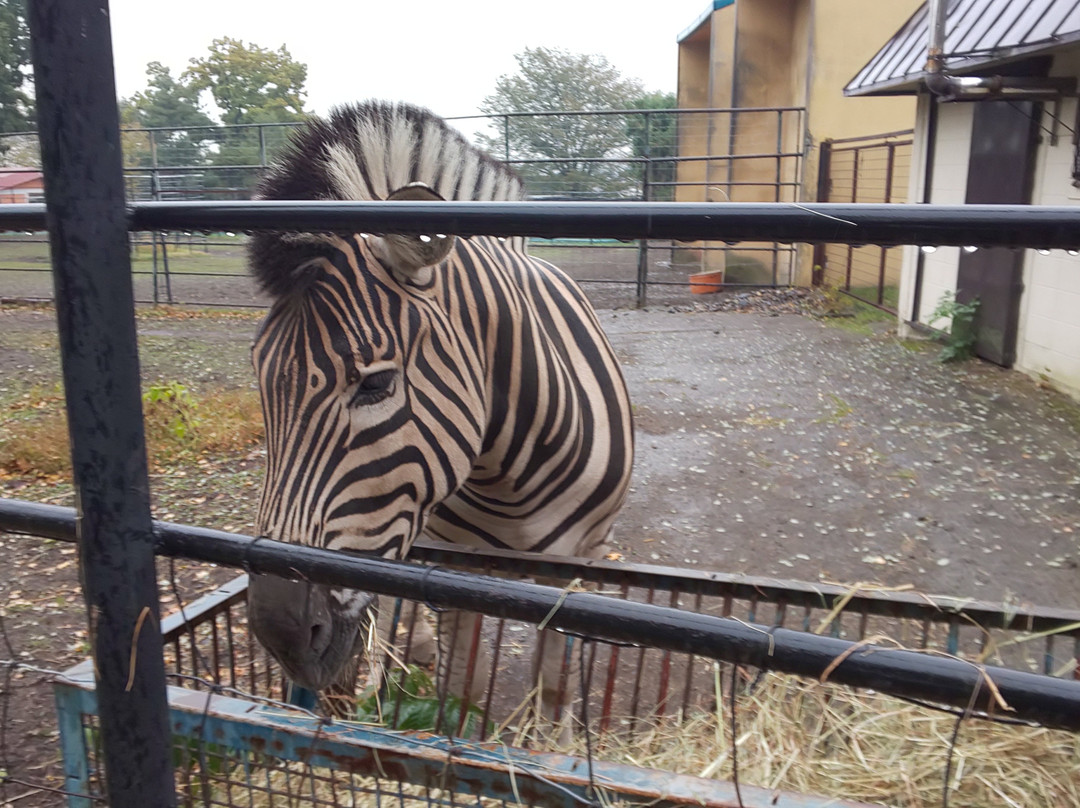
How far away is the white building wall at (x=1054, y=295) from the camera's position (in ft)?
21.6

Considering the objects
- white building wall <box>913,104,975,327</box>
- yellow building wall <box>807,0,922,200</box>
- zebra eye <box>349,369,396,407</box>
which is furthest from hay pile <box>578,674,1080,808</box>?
yellow building wall <box>807,0,922,200</box>

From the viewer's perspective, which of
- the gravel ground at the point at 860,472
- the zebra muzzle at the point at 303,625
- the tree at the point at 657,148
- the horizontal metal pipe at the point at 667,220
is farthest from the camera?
the tree at the point at 657,148

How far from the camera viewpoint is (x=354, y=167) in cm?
183

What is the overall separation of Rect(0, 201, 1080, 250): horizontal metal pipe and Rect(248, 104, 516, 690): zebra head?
1.61 ft

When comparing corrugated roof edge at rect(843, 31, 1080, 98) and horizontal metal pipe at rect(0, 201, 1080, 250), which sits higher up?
corrugated roof edge at rect(843, 31, 1080, 98)

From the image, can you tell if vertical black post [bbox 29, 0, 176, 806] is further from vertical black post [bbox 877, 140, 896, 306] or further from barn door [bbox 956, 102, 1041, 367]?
vertical black post [bbox 877, 140, 896, 306]

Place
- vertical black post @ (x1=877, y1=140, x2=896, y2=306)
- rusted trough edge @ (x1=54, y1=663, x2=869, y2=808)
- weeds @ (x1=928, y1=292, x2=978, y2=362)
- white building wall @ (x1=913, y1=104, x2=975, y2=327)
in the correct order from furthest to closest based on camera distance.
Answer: vertical black post @ (x1=877, y1=140, x2=896, y2=306), white building wall @ (x1=913, y1=104, x2=975, y2=327), weeds @ (x1=928, y1=292, x2=978, y2=362), rusted trough edge @ (x1=54, y1=663, x2=869, y2=808)

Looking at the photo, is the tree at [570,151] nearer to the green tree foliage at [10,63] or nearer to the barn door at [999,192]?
the barn door at [999,192]

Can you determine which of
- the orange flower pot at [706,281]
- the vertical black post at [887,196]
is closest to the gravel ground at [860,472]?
the vertical black post at [887,196]

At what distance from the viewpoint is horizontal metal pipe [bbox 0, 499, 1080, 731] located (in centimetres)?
78

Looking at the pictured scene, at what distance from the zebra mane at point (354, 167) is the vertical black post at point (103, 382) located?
0.76 metres

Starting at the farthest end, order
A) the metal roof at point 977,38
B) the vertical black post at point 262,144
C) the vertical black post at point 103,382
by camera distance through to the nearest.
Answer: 1. the vertical black post at point 262,144
2. the metal roof at point 977,38
3. the vertical black post at point 103,382

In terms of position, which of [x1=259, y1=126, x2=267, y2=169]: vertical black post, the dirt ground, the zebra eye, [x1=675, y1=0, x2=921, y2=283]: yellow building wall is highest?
[x1=675, y1=0, x2=921, y2=283]: yellow building wall

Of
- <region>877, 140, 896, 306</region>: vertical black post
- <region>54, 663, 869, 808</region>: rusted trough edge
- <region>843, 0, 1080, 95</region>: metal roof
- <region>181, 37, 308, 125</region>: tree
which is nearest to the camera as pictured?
<region>54, 663, 869, 808</region>: rusted trough edge
